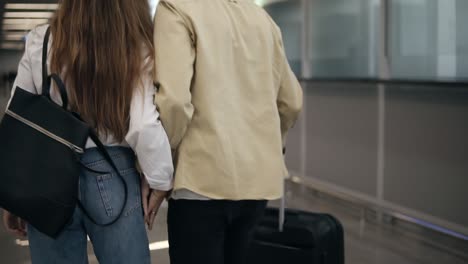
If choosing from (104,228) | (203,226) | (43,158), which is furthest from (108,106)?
(203,226)

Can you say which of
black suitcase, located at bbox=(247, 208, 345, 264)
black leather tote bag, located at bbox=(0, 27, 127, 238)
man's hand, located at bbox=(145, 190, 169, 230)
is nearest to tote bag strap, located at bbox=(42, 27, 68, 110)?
black leather tote bag, located at bbox=(0, 27, 127, 238)

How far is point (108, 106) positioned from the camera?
150 centimetres

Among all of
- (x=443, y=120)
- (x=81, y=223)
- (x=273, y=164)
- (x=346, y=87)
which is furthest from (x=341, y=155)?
(x=81, y=223)

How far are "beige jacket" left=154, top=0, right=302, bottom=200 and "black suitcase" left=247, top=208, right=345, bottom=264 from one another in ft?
1.98

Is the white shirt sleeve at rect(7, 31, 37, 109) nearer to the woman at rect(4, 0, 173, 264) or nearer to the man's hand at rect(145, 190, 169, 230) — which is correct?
the woman at rect(4, 0, 173, 264)

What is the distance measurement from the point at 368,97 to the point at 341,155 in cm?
68

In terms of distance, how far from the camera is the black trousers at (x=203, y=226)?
1.69 meters

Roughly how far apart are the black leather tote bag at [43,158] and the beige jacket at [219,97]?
8.9 inches

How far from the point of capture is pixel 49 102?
1497 mm

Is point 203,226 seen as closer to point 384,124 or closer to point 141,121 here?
point 141,121

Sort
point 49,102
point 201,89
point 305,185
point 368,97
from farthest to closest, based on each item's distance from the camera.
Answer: point 305,185 → point 368,97 → point 201,89 → point 49,102

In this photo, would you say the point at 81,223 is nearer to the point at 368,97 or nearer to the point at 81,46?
the point at 81,46

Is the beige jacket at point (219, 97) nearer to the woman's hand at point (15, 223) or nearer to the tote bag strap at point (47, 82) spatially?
the tote bag strap at point (47, 82)

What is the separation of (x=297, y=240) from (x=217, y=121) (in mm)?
882
